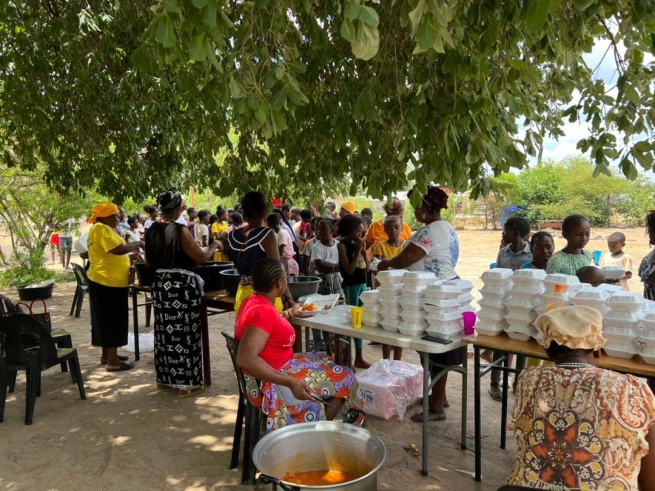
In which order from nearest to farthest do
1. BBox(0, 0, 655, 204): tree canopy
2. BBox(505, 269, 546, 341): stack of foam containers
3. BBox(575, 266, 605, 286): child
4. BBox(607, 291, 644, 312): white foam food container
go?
BBox(0, 0, 655, 204): tree canopy
BBox(607, 291, 644, 312): white foam food container
BBox(505, 269, 546, 341): stack of foam containers
BBox(575, 266, 605, 286): child

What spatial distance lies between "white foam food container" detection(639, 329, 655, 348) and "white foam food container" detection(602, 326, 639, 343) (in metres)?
0.03

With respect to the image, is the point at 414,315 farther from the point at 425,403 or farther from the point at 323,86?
the point at 323,86

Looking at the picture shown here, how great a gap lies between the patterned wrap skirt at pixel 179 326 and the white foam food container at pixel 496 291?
2690 mm

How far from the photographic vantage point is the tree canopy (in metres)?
2.19

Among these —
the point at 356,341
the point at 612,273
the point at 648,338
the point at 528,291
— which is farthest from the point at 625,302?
the point at 356,341

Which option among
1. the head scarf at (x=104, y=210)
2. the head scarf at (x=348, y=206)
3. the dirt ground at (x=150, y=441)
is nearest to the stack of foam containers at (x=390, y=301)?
the dirt ground at (x=150, y=441)

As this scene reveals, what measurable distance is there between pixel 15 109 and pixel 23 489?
4647mm

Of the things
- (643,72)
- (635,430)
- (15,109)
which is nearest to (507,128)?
(643,72)

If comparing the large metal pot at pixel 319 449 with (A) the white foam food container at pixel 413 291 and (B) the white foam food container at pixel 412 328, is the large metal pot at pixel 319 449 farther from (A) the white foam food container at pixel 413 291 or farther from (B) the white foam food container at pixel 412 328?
(A) the white foam food container at pixel 413 291

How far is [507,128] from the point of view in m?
2.92

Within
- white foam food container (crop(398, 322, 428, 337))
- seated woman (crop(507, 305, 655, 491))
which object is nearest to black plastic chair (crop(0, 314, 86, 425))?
white foam food container (crop(398, 322, 428, 337))

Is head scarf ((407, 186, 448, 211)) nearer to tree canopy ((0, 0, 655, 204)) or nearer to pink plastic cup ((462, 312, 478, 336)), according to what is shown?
tree canopy ((0, 0, 655, 204))

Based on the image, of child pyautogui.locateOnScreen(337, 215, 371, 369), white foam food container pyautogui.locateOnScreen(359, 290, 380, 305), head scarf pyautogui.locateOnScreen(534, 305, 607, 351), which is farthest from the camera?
child pyautogui.locateOnScreen(337, 215, 371, 369)

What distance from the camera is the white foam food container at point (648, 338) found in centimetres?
244
